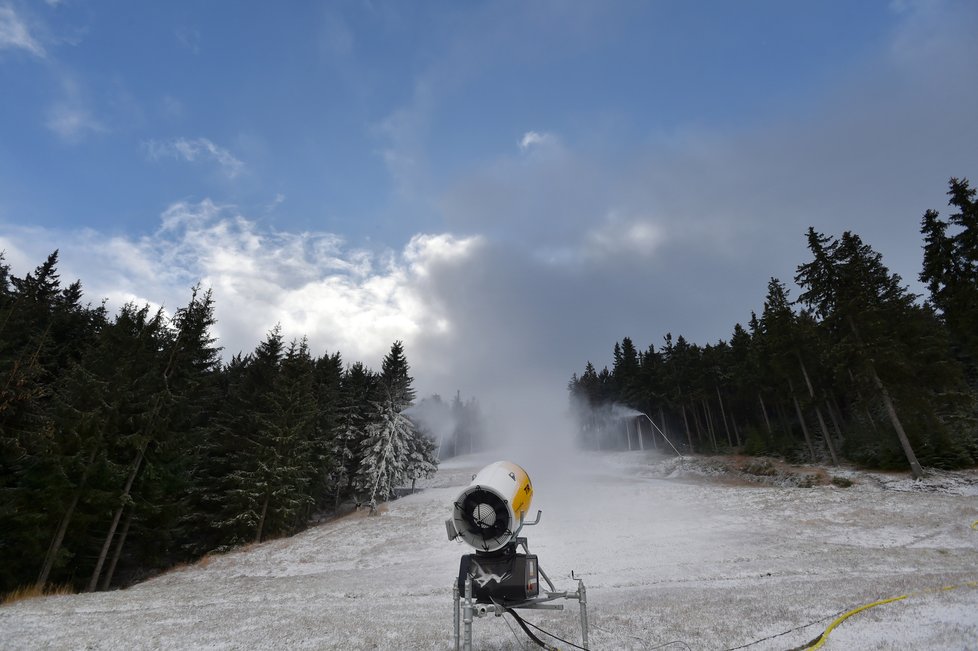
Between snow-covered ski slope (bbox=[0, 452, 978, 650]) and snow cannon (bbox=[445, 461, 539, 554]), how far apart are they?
2.42 m

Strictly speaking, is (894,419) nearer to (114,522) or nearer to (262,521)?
(262,521)

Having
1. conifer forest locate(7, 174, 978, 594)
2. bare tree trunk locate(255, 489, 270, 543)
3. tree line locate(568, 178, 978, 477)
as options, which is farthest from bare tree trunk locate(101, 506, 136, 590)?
tree line locate(568, 178, 978, 477)

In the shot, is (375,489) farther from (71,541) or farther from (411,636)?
(411,636)

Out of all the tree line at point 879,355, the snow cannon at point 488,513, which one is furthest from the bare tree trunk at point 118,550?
the tree line at point 879,355

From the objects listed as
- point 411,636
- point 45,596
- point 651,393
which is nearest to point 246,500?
point 45,596

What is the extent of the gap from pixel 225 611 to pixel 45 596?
1009 centimetres

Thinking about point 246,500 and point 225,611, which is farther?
point 246,500

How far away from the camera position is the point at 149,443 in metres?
23.6

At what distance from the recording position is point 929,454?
3019 centimetres

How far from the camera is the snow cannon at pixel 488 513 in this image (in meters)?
8.28

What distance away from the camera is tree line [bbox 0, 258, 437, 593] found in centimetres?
2014

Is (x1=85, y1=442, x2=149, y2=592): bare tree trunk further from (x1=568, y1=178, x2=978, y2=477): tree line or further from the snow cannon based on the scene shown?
(x1=568, y1=178, x2=978, y2=477): tree line

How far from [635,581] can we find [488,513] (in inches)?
441

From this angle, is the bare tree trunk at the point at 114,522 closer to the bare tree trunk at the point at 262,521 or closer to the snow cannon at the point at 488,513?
the bare tree trunk at the point at 262,521
